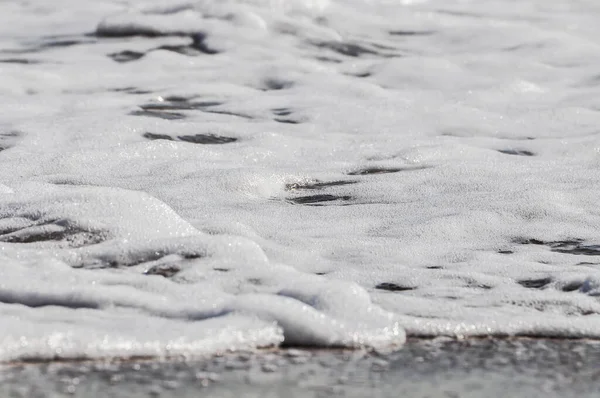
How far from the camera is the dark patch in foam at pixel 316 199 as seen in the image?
4.00 meters

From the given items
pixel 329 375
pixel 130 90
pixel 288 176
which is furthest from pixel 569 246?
pixel 130 90

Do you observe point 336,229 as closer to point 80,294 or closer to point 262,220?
point 262,220

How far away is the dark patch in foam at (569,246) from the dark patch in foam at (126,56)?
412cm

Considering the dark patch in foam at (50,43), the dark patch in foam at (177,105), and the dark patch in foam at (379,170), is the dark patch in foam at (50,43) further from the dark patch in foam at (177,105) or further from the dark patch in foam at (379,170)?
the dark patch in foam at (379,170)

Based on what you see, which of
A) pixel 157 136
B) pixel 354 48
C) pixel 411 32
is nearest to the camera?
pixel 157 136

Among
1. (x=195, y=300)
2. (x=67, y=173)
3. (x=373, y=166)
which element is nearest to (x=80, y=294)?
(x=195, y=300)

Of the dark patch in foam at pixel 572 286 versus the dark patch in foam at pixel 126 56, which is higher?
the dark patch in foam at pixel 572 286

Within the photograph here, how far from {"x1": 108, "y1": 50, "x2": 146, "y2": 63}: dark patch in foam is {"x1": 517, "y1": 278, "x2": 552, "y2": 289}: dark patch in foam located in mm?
4510

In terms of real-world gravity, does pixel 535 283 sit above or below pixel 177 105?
above

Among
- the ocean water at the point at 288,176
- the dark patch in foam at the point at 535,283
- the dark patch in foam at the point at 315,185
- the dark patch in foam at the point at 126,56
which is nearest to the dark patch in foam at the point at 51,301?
the ocean water at the point at 288,176

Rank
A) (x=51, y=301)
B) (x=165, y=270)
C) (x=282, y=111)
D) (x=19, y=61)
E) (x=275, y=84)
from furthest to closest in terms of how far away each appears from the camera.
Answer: (x=19, y=61) < (x=275, y=84) < (x=282, y=111) < (x=165, y=270) < (x=51, y=301)

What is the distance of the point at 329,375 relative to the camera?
6.78ft

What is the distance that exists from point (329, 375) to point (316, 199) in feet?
6.67

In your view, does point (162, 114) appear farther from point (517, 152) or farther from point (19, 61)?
point (517, 152)
